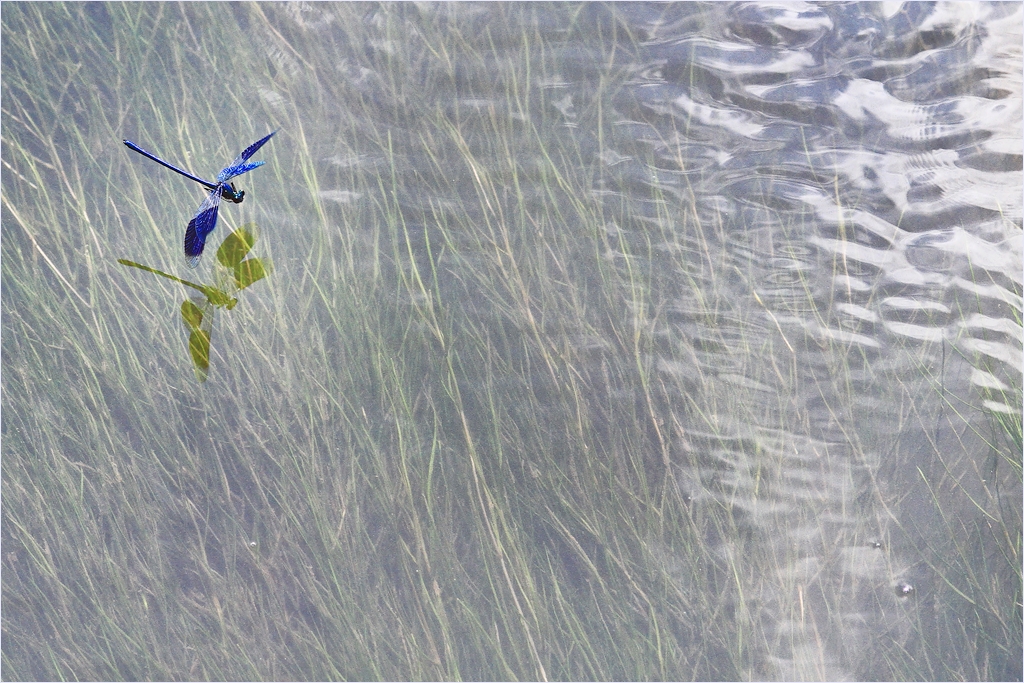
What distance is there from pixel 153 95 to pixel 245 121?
5.0 inches

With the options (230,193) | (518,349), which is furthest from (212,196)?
(518,349)

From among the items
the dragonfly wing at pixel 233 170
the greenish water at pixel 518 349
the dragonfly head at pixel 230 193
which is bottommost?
the greenish water at pixel 518 349

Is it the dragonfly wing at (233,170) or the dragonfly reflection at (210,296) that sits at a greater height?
the dragonfly wing at (233,170)

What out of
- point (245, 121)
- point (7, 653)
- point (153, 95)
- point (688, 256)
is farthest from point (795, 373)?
point (7, 653)

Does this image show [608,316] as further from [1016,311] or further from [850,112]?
[1016,311]

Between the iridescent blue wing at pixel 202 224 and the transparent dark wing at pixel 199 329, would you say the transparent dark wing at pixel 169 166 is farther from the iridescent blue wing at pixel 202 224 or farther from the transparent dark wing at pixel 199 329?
the transparent dark wing at pixel 199 329

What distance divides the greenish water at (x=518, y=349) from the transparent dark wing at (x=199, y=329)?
0.02m

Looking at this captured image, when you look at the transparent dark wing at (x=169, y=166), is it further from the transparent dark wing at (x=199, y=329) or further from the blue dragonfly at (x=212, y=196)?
the transparent dark wing at (x=199, y=329)

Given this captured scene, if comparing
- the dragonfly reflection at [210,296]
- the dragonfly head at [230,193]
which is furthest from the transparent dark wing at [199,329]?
the dragonfly head at [230,193]

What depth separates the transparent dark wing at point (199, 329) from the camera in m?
0.69

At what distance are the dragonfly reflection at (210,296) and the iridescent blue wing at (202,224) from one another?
3 cm

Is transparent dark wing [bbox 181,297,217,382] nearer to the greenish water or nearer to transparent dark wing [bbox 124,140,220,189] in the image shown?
the greenish water

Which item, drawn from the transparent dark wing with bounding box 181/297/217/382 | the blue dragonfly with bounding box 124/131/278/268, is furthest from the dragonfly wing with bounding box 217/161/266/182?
the transparent dark wing with bounding box 181/297/217/382

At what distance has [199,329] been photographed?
690mm
